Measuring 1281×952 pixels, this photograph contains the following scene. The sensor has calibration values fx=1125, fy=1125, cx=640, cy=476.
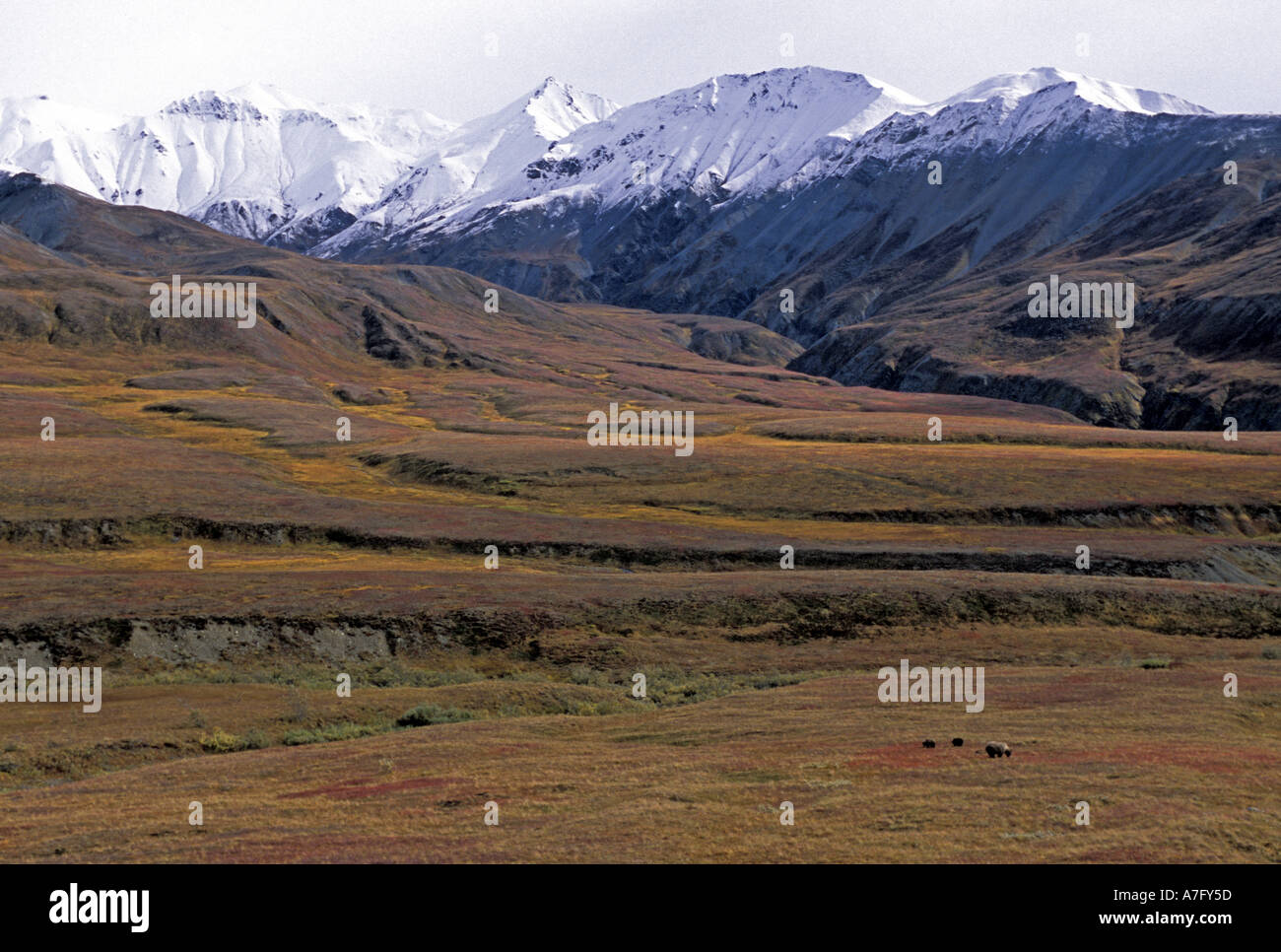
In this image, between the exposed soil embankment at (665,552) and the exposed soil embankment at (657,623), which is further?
the exposed soil embankment at (665,552)

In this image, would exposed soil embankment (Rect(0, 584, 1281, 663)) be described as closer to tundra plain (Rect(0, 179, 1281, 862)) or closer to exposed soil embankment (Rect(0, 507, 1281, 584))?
tundra plain (Rect(0, 179, 1281, 862))

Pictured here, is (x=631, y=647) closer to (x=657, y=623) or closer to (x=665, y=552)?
(x=657, y=623)

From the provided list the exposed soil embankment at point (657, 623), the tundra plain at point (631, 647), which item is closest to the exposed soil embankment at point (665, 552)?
the tundra plain at point (631, 647)

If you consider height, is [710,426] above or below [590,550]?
above

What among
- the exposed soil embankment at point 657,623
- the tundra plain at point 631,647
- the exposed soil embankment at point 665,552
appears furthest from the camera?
the exposed soil embankment at point 665,552

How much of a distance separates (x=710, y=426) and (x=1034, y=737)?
13482 centimetres

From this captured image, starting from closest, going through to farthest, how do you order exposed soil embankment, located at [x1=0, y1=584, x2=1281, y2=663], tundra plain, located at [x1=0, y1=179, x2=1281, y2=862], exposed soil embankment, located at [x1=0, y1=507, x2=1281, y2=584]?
tundra plain, located at [x1=0, y1=179, x2=1281, y2=862] → exposed soil embankment, located at [x1=0, y1=584, x2=1281, y2=663] → exposed soil embankment, located at [x1=0, y1=507, x2=1281, y2=584]

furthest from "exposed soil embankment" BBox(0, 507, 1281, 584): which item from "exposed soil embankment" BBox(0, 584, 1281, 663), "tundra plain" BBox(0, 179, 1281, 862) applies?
"exposed soil embankment" BBox(0, 584, 1281, 663)

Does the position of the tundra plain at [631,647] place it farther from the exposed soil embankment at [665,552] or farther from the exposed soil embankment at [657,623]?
the exposed soil embankment at [665,552]

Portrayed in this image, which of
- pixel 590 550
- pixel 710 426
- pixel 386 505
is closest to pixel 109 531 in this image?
pixel 386 505

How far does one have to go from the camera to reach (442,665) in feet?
173

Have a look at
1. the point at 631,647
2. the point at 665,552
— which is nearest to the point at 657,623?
the point at 631,647
